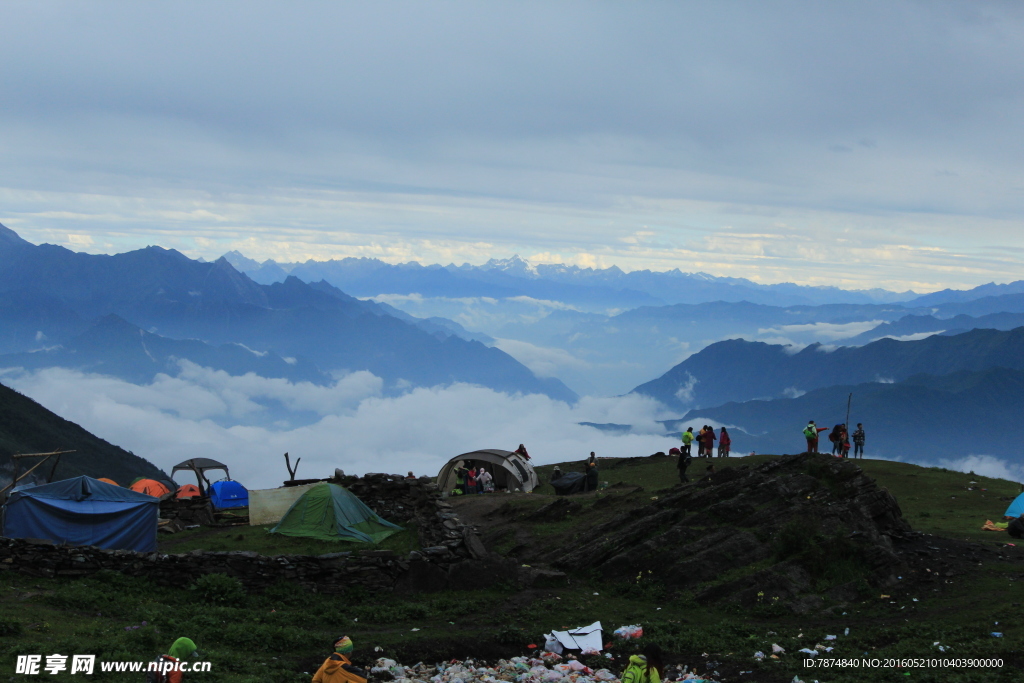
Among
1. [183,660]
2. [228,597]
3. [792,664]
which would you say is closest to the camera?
[183,660]

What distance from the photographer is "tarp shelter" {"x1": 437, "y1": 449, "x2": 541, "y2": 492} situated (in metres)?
41.8

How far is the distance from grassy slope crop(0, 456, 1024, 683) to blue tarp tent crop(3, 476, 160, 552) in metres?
4.57

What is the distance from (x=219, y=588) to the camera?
2020 centimetres

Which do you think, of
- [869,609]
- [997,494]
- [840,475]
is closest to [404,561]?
[869,609]

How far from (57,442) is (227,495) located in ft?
345

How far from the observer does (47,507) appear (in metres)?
25.0

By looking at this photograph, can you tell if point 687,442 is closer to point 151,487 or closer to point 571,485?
point 571,485

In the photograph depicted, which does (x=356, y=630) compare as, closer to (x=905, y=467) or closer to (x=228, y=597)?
(x=228, y=597)

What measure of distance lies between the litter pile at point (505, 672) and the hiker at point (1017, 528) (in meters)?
14.8

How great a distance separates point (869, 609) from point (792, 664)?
14.9 feet

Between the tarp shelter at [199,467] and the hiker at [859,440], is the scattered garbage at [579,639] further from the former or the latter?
the tarp shelter at [199,467]

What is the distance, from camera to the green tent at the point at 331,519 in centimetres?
2872

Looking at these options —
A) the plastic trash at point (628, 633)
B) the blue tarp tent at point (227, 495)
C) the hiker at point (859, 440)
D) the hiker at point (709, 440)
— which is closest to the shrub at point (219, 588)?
the plastic trash at point (628, 633)

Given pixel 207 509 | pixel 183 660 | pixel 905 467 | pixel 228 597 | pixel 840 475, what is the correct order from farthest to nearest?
1. pixel 905 467
2. pixel 207 509
3. pixel 840 475
4. pixel 228 597
5. pixel 183 660
